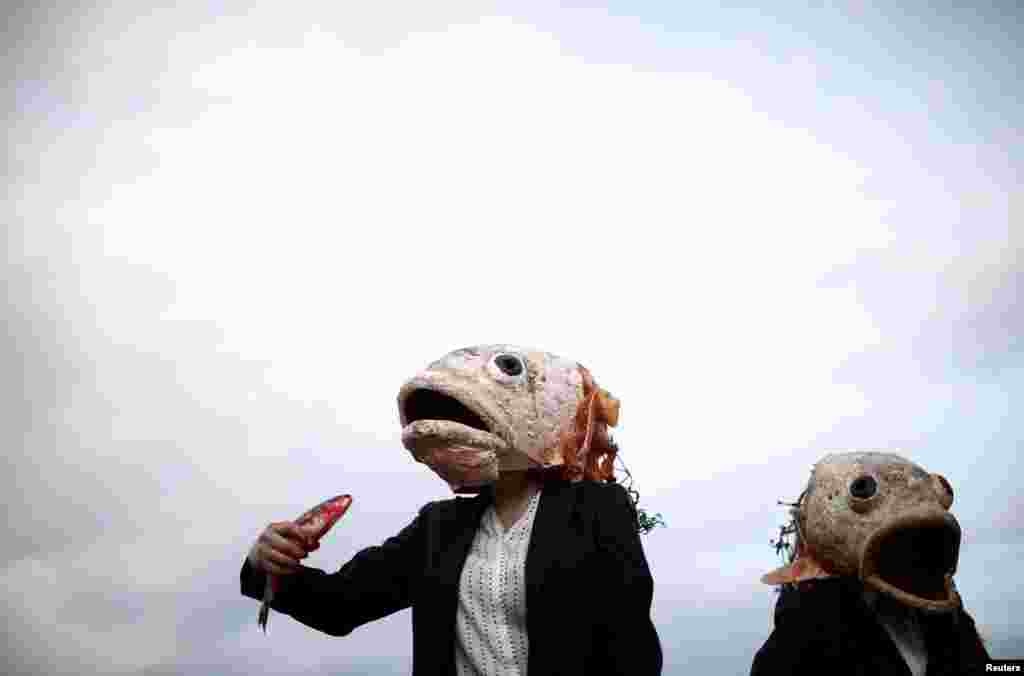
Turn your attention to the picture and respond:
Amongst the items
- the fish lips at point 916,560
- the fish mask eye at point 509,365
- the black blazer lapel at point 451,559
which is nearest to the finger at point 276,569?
the black blazer lapel at point 451,559

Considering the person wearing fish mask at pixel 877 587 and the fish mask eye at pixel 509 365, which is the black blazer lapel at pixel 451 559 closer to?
the fish mask eye at pixel 509 365

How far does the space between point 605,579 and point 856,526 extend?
4.99 ft

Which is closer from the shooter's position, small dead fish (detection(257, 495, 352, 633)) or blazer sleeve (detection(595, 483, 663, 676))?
blazer sleeve (detection(595, 483, 663, 676))

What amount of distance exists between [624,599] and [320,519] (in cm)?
108

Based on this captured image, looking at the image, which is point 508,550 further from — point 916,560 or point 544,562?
point 916,560

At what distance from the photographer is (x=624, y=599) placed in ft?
10.7

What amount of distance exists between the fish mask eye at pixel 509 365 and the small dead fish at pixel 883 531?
179 centimetres

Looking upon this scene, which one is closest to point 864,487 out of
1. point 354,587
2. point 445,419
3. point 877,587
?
point 877,587

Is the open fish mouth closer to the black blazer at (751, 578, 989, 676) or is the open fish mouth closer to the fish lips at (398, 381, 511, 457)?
the fish lips at (398, 381, 511, 457)

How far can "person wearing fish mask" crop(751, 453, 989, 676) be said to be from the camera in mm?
4176

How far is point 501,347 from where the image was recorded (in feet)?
11.9

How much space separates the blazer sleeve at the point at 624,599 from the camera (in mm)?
3176

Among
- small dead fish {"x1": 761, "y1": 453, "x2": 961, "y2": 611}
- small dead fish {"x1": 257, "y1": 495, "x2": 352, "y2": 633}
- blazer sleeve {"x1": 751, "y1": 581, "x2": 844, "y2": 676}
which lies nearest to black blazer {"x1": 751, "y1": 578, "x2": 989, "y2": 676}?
blazer sleeve {"x1": 751, "y1": 581, "x2": 844, "y2": 676}

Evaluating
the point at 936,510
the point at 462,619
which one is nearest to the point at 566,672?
the point at 462,619
